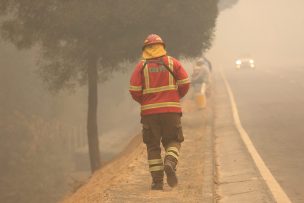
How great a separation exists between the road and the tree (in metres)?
3.21

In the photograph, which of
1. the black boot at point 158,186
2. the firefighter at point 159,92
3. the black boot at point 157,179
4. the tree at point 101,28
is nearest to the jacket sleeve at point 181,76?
the firefighter at point 159,92

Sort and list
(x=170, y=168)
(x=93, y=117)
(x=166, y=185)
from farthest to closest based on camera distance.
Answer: (x=93, y=117), (x=166, y=185), (x=170, y=168)

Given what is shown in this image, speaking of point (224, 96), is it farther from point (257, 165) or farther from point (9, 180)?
point (257, 165)

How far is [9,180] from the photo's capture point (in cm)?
2803

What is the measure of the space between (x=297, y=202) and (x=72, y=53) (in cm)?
1208

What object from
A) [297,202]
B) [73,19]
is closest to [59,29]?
[73,19]

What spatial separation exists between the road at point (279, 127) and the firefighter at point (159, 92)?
1.68m

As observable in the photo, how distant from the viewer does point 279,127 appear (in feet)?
51.7

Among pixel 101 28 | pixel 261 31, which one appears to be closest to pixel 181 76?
→ pixel 101 28

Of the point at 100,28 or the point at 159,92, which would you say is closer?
the point at 159,92

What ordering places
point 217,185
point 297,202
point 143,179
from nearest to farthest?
point 297,202
point 217,185
point 143,179

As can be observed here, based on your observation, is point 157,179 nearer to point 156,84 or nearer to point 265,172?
point 156,84

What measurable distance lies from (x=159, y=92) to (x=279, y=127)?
838 cm

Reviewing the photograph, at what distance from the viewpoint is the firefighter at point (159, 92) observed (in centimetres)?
802
